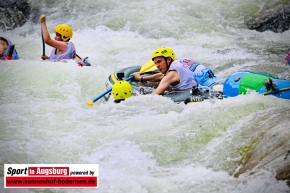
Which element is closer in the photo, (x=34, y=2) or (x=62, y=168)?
(x=62, y=168)

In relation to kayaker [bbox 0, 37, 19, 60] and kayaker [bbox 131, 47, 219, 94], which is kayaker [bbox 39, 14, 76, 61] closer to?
kayaker [bbox 0, 37, 19, 60]

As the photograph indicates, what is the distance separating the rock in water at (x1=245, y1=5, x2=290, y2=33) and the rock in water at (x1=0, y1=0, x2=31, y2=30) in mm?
6220

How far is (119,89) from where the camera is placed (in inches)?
254

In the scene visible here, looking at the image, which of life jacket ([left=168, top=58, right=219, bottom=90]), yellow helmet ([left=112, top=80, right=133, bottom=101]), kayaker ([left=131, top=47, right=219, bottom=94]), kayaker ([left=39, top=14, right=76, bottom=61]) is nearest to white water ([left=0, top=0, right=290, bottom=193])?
yellow helmet ([left=112, top=80, right=133, bottom=101])

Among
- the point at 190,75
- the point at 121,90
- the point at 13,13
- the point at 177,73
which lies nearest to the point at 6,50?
the point at 121,90

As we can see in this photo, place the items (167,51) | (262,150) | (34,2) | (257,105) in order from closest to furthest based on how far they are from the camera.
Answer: (262,150) → (257,105) → (167,51) → (34,2)

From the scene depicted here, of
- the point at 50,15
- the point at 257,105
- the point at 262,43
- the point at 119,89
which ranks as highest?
the point at 257,105

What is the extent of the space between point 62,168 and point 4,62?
4.33 metres

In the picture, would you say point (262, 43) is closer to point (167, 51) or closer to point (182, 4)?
point (182, 4)

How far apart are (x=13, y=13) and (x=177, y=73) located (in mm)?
8243

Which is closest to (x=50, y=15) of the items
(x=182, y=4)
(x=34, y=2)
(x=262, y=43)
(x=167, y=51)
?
(x=34, y=2)

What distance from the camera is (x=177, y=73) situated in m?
6.48

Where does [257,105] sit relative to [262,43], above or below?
above

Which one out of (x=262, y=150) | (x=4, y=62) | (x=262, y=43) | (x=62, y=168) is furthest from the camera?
(x=262, y=43)
